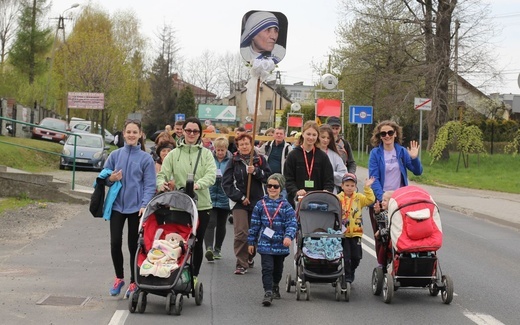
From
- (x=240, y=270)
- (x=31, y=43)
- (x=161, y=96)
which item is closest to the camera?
(x=240, y=270)

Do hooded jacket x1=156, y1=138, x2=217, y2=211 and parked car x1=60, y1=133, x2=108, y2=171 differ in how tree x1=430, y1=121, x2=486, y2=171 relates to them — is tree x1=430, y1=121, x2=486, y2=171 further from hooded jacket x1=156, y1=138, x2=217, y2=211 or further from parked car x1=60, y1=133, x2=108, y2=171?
hooded jacket x1=156, y1=138, x2=217, y2=211

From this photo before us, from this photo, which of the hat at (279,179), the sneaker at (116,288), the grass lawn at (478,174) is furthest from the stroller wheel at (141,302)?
the grass lawn at (478,174)

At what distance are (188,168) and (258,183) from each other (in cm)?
170

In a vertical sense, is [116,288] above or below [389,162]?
below

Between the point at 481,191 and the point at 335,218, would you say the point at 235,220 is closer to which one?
the point at 335,218

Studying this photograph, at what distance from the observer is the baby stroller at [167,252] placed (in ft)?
27.2

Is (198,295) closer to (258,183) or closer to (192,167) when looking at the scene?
(192,167)

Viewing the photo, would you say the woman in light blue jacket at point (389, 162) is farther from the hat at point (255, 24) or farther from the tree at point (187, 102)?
the tree at point (187, 102)

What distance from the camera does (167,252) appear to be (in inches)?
335

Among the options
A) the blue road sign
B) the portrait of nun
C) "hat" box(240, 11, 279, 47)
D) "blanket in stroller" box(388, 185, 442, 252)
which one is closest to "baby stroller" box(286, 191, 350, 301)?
"blanket in stroller" box(388, 185, 442, 252)

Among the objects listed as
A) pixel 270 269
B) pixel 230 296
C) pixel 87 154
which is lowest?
pixel 230 296

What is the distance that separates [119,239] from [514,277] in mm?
5576

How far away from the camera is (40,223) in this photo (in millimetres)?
15836

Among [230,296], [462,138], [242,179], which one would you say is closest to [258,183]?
[242,179]
